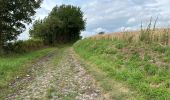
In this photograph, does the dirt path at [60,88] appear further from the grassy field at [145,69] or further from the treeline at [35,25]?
the treeline at [35,25]

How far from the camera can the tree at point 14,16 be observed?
4019 cm

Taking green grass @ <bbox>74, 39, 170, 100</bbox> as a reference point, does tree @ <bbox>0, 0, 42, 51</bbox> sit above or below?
above

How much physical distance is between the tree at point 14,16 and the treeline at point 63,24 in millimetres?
40207

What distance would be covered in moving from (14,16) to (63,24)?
2323 inches

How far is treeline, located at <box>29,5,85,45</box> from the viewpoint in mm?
85494

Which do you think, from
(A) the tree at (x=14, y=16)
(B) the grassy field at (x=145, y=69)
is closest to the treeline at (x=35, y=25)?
(A) the tree at (x=14, y=16)

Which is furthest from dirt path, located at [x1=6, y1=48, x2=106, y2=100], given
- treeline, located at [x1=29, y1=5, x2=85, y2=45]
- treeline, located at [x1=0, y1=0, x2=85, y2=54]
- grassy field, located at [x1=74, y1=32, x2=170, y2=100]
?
treeline, located at [x1=29, y1=5, x2=85, y2=45]

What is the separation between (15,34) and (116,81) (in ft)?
92.7

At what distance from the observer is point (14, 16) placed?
41.4 m

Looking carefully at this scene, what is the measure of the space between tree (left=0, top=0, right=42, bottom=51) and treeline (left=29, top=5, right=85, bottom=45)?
40.2 metres

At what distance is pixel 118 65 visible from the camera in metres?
20.2

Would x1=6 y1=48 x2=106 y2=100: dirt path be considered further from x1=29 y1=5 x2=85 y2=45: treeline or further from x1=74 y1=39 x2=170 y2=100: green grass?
x1=29 y1=5 x2=85 y2=45: treeline

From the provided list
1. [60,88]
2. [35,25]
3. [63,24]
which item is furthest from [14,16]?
[63,24]

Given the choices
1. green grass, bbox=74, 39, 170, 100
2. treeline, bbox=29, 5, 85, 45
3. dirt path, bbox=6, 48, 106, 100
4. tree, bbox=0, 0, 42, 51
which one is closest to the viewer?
green grass, bbox=74, 39, 170, 100
